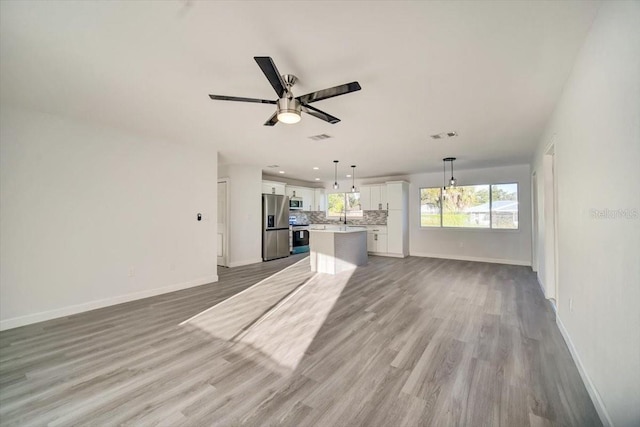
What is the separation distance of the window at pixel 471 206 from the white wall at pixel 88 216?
6.30m

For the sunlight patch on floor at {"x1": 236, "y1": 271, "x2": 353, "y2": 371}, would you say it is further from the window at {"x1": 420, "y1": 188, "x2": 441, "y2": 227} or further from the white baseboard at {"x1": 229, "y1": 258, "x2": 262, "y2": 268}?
the window at {"x1": 420, "y1": 188, "x2": 441, "y2": 227}

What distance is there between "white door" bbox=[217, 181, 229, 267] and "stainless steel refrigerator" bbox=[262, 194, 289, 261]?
42.6 inches

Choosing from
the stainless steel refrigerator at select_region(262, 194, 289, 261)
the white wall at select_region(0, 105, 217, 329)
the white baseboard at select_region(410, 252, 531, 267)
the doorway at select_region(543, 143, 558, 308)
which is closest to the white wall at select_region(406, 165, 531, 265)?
the white baseboard at select_region(410, 252, 531, 267)

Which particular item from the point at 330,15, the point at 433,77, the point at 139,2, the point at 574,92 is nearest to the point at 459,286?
the point at 574,92

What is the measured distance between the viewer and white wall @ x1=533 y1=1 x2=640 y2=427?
126 cm

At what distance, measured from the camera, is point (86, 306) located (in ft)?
11.7

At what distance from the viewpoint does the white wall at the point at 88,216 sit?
3.07 metres

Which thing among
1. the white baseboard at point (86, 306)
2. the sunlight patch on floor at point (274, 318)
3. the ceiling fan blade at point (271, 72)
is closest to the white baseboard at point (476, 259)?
the sunlight patch on floor at point (274, 318)

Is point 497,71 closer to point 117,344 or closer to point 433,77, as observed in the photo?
point 433,77

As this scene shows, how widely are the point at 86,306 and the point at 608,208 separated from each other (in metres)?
5.39

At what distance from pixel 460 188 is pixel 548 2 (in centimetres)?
645

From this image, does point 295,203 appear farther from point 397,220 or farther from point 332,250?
point 332,250

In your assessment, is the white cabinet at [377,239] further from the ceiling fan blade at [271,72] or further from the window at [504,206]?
the ceiling fan blade at [271,72]

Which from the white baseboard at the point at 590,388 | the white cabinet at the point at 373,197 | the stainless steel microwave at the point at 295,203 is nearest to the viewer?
the white baseboard at the point at 590,388
